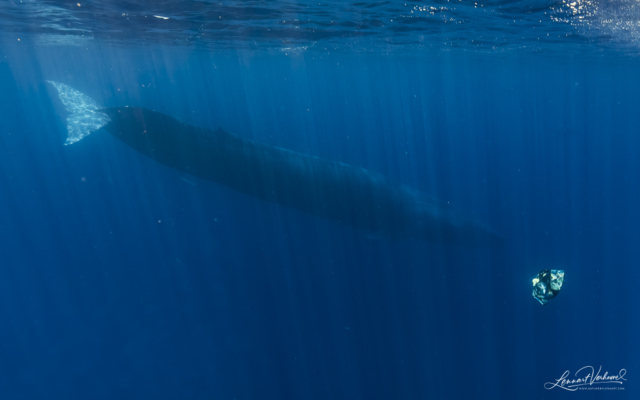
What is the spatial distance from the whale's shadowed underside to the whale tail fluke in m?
0.03

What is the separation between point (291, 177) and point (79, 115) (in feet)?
25.2

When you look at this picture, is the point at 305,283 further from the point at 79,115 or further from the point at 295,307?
the point at 79,115

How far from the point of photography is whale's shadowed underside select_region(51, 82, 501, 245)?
36.4 ft

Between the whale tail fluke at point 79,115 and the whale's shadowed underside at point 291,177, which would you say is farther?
the whale tail fluke at point 79,115

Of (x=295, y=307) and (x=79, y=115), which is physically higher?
(x=79, y=115)

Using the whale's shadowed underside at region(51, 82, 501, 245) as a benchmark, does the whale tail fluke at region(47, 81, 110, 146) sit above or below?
above

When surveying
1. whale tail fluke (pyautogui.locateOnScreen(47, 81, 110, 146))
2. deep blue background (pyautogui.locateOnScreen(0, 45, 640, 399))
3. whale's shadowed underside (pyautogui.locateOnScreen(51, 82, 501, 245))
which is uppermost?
whale tail fluke (pyautogui.locateOnScreen(47, 81, 110, 146))

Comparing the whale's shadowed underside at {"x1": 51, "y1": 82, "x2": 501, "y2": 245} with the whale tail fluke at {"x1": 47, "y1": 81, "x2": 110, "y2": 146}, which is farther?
the whale tail fluke at {"x1": 47, "y1": 81, "x2": 110, "y2": 146}

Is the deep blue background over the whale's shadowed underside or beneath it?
beneath

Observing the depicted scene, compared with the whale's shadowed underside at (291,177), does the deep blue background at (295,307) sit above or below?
below

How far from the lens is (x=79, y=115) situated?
40.1 feet

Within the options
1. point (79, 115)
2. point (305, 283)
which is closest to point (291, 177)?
point (305, 283)

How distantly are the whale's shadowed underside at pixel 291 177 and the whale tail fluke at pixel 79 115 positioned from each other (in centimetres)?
3

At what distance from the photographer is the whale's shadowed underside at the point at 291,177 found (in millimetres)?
11094
